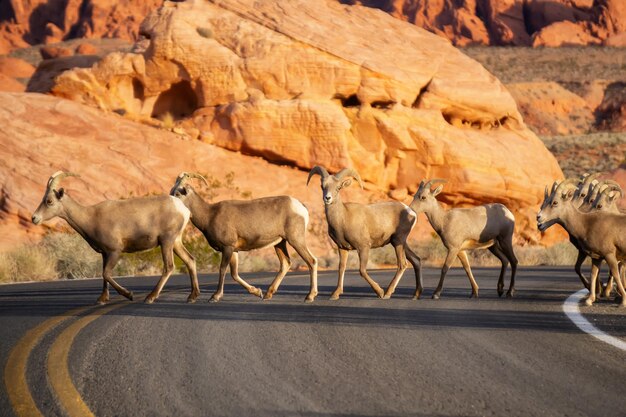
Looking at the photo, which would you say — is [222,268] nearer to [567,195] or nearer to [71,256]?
[567,195]

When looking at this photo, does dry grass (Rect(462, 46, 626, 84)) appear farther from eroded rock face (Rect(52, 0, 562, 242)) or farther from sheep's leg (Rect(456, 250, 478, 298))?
sheep's leg (Rect(456, 250, 478, 298))

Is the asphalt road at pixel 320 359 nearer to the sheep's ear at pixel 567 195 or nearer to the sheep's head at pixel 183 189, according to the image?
the sheep's ear at pixel 567 195

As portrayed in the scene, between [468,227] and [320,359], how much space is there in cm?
842

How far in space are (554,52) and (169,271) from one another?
319ft

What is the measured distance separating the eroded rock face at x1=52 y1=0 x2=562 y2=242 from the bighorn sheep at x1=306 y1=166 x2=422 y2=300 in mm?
17997

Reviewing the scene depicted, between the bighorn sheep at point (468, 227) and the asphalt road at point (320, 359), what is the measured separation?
264 centimetres

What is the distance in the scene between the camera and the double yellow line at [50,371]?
19.2 ft

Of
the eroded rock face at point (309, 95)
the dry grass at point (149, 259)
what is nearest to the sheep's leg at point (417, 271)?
the dry grass at point (149, 259)

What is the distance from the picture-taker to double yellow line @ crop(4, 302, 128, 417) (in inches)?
231

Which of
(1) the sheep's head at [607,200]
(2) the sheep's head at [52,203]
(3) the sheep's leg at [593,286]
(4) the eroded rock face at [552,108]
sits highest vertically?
(1) the sheep's head at [607,200]

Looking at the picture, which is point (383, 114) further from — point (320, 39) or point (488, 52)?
point (488, 52)

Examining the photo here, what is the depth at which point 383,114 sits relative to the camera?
110 feet

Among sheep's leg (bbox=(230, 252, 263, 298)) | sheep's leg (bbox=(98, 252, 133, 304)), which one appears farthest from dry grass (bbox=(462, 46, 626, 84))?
sheep's leg (bbox=(98, 252, 133, 304))

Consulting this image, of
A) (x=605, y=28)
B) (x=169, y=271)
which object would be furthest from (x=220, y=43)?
(x=605, y=28)
